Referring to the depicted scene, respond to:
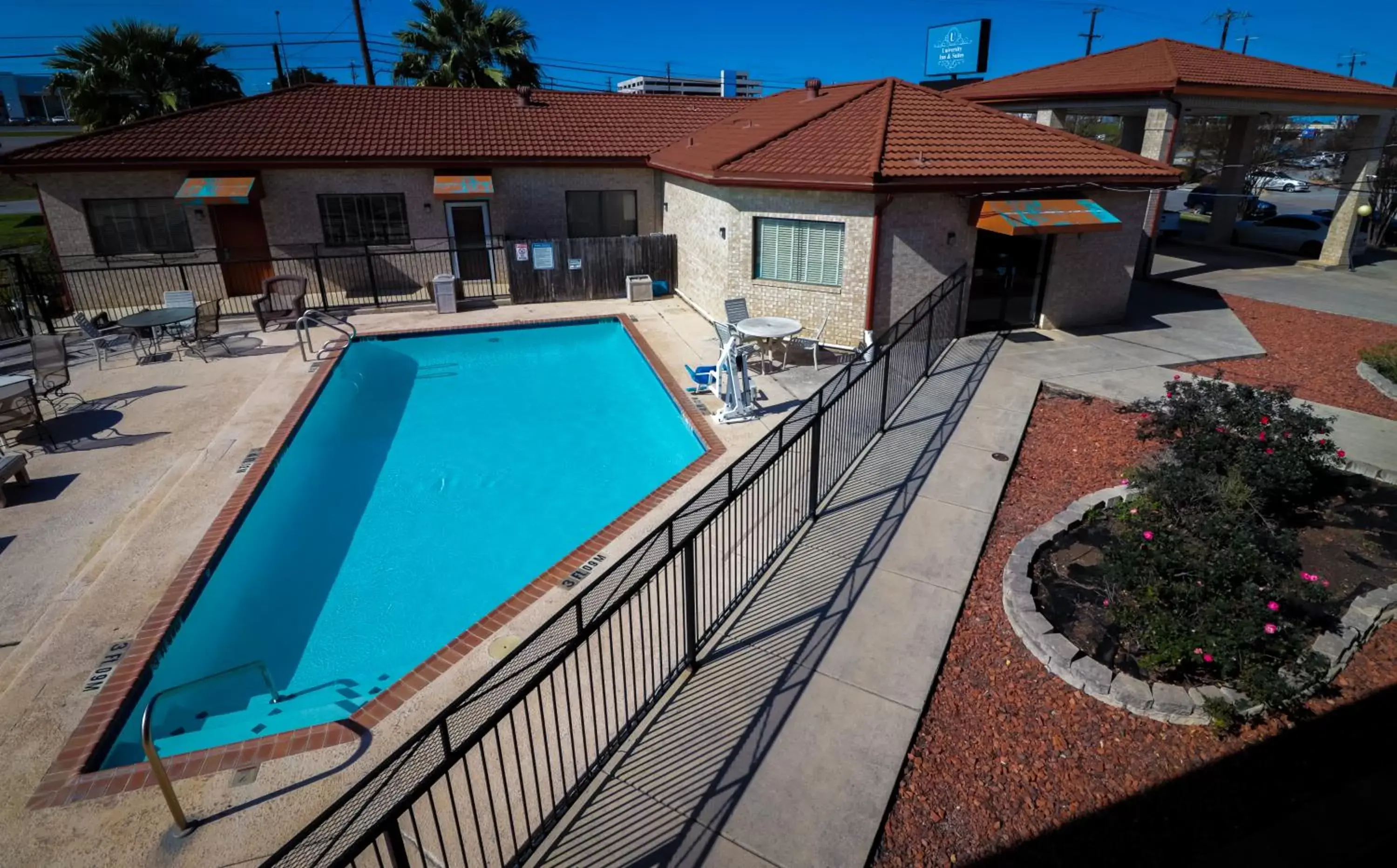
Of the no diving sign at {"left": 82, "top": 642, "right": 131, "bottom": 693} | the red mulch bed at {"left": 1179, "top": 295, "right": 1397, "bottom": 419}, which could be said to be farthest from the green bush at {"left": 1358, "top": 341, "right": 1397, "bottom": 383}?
the no diving sign at {"left": 82, "top": 642, "right": 131, "bottom": 693}

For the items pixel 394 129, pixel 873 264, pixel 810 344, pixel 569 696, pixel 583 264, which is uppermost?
pixel 394 129

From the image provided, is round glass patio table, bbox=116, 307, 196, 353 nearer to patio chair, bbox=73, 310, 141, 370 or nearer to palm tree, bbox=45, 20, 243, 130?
patio chair, bbox=73, 310, 141, 370

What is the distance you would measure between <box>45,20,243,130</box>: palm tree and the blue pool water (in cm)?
1421

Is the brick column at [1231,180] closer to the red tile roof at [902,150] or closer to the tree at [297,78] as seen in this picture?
the red tile roof at [902,150]

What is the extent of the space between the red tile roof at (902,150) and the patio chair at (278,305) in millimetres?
9316

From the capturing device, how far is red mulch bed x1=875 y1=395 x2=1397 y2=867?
15.2ft

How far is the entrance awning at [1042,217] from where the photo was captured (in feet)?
42.8

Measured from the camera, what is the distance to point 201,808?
4918 millimetres

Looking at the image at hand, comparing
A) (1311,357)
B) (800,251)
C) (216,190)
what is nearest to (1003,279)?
(800,251)

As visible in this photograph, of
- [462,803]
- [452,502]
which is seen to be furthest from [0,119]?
[462,803]

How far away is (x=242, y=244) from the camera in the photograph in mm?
19156

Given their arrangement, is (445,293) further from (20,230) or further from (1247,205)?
(1247,205)

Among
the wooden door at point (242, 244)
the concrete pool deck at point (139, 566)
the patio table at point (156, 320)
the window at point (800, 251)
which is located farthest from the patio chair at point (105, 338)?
the window at point (800, 251)

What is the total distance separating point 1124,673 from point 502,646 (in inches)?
201
